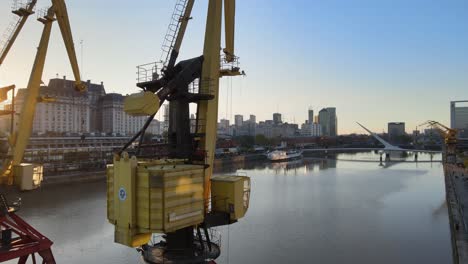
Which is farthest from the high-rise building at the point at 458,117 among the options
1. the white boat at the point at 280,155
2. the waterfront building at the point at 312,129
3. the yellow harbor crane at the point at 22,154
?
the yellow harbor crane at the point at 22,154

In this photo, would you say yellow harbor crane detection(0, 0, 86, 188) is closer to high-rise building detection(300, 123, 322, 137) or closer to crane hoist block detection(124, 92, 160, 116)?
crane hoist block detection(124, 92, 160, 116)

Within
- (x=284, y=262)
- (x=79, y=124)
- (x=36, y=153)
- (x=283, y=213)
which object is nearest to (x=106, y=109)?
(x=79, y=124)

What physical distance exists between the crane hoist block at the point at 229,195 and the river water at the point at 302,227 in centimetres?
700

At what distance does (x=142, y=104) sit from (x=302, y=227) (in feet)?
46.5

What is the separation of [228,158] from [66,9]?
1963 inches

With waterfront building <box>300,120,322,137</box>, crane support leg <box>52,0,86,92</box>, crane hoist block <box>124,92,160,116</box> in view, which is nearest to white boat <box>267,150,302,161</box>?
crane support leg <box>52,0,86,92</box>

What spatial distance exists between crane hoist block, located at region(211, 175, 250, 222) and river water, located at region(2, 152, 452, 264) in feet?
23.0

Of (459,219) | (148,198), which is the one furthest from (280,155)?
(148,198)

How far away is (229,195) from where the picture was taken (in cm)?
692

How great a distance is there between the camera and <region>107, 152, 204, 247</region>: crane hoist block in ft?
17.2

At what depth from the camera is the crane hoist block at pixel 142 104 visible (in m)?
5.80

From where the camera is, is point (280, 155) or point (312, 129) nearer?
point (280, 155)

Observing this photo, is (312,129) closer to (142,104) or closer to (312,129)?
(312,129)

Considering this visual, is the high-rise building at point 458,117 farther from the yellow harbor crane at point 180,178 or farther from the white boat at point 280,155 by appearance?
the yellow harbor crane at point 180,178
